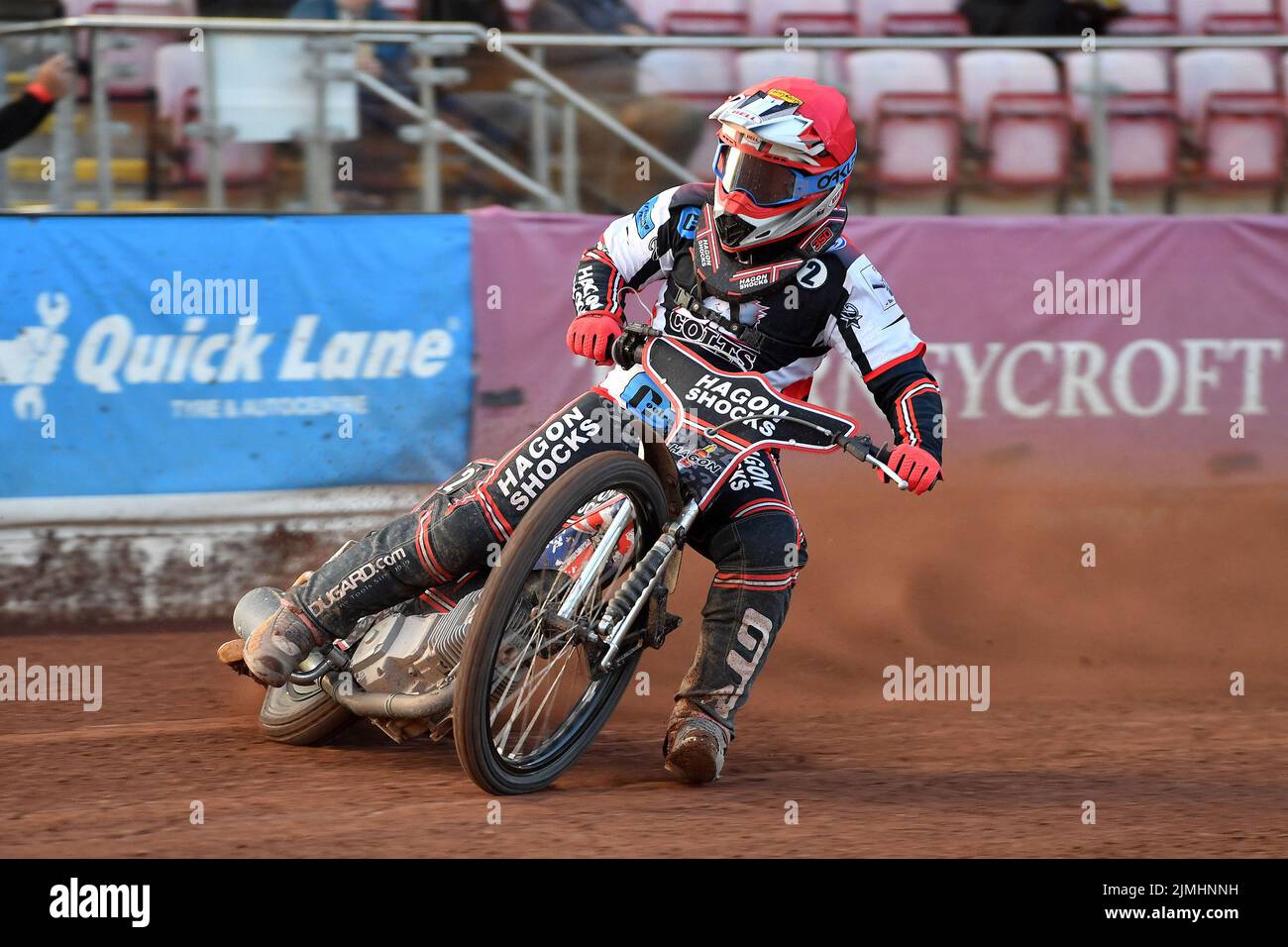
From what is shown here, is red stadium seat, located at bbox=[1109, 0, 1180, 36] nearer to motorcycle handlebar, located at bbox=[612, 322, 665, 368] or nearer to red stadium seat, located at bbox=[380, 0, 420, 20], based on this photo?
red stadium seat, located at bbox=[380, 0, 420, 20]

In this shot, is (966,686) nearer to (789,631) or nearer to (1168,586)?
(789,631)

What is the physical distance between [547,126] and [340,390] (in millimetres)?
1694

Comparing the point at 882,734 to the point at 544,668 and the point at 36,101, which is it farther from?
the point at 36,101

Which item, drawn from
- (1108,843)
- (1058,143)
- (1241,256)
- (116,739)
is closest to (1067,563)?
(1241,256)

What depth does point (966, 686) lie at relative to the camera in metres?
6.50

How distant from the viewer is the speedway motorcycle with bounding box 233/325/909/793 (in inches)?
176

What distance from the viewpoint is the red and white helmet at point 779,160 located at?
454 centimetres

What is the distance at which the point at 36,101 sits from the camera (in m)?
6.79

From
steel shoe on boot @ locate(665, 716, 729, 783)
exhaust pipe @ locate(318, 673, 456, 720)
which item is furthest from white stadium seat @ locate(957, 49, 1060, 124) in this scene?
exhaust pipe @ locate(318, 673, 456, 720)

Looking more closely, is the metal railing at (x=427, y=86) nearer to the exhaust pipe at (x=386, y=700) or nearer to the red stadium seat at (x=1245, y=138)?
the red stadium seat at (x=1245, y=138)

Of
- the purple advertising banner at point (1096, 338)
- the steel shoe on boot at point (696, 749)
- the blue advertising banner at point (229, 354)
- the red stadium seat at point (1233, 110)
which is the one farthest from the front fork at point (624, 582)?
the red stadium seat at point (1233, 110)

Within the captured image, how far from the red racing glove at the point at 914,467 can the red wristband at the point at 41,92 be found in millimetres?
4339

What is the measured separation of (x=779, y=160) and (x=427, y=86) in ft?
10.4

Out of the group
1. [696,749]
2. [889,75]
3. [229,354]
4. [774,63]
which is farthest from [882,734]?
[889,75]
